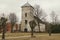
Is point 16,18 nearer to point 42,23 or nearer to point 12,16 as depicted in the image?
point 12,16

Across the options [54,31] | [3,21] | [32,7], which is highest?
[32,7]

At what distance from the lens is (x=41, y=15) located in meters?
77.3

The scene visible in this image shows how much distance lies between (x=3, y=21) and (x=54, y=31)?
36.1 metres

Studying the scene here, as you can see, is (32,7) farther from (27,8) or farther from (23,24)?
(23,24)

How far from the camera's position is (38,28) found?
243ft

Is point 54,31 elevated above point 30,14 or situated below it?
below

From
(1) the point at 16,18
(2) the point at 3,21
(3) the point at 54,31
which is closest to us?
(2) the point at 3,21

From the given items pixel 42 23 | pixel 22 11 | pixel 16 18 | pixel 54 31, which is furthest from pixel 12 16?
pixel 54 31

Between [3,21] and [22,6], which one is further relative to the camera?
[22,6]

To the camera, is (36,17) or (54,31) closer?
(54,31)

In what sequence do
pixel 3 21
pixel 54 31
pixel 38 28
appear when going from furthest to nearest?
pixel 38 28
pixel 54 31
pixel 3 21

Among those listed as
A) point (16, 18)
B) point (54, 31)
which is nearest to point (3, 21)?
point (54, 31)

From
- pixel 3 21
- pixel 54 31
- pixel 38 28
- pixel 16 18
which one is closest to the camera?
pixel 3 21

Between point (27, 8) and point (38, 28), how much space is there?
412 inches
